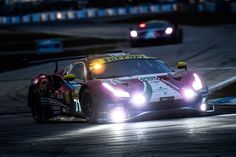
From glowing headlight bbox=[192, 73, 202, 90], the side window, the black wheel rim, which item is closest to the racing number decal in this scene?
the side window

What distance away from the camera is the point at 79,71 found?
14.7m

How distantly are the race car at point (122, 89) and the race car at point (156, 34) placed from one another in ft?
66.2

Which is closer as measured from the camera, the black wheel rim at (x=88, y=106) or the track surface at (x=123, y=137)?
the track surface at (x=123, y=137)

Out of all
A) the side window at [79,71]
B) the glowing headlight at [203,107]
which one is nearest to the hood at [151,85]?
the glowing headlight at [203,107]

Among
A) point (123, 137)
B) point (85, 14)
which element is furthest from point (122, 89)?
point (85, 14)

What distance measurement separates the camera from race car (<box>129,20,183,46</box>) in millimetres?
35188

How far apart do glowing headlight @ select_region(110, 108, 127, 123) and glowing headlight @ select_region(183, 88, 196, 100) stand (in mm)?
1064

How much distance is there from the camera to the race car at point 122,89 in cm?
1307

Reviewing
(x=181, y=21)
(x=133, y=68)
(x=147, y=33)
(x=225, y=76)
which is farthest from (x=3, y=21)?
(x=133, y=68)

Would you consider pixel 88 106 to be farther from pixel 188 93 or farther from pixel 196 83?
pixel 196 83

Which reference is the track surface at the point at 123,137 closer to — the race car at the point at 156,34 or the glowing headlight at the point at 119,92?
the glowing headlight at the point at 119,92

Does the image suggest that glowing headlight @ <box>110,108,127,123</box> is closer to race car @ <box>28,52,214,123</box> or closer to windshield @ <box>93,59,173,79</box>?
race car @ <box>28,52,214,123</box>

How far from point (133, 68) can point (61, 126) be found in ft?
5.38

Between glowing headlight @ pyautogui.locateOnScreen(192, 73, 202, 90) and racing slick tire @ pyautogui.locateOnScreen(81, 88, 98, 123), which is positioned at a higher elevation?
glowing headlight @ pyautogui.locateOnScreen(192, 73, 202, 90)
